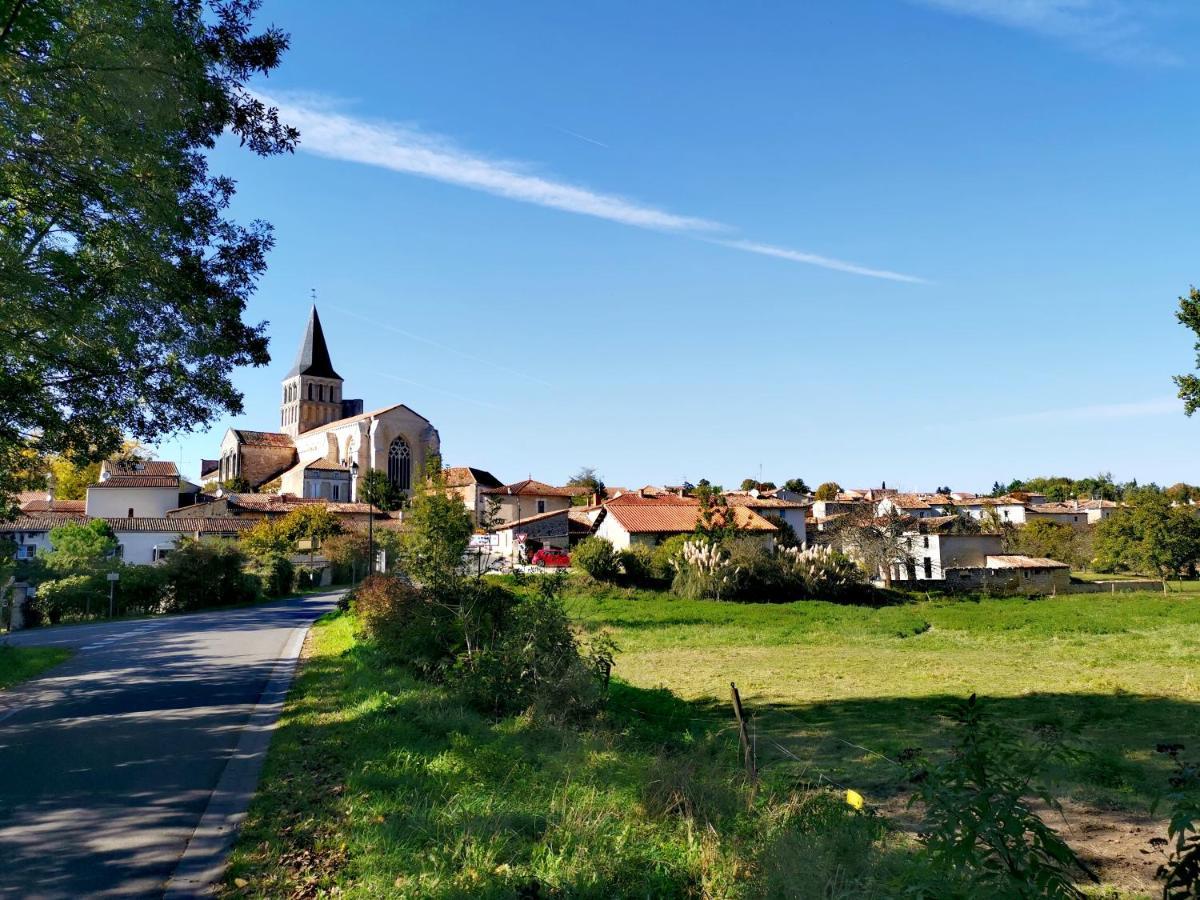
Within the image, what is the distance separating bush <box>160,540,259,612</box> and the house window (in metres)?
60.5

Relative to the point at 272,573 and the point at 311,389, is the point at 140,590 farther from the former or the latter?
the point at 311,389

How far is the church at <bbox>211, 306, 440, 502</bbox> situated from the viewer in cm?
9719

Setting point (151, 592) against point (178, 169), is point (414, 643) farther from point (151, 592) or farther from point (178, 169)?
point (151, 592)

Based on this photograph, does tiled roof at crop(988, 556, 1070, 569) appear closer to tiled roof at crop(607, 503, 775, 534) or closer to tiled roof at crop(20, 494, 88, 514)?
tiled roof at crop(607, 503, 775, 534)

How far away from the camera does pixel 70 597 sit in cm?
3225

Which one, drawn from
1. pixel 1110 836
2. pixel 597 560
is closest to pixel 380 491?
pixel 597 560

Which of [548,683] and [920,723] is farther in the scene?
[920,723]

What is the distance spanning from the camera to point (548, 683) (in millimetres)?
9797

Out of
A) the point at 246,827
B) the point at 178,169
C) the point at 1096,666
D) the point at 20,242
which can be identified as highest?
the point at 178,169

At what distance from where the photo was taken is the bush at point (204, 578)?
3569cm

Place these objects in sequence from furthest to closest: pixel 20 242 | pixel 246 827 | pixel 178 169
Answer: pixel 178 169 < pixel 20 242 < pixel 246 827

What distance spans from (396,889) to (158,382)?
10651 mm

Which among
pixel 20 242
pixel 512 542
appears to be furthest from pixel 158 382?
pixel 512 542

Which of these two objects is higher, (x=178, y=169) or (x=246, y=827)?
(x=178, y=169)
